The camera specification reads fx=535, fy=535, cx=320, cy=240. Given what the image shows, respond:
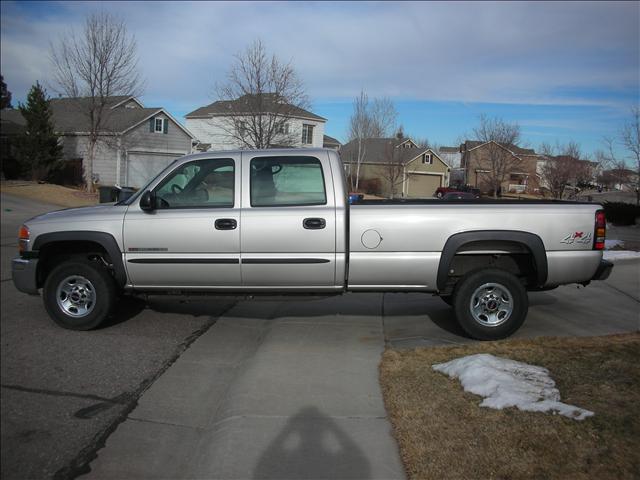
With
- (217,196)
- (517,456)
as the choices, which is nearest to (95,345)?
(217,196)

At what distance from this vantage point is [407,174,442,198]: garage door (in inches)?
2257

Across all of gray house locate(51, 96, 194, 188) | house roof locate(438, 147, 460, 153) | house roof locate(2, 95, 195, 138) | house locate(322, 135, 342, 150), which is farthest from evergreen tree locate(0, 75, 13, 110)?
house roof locate(438, 147, 460, 153)

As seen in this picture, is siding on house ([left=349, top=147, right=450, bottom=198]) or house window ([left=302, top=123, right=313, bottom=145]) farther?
siding on house ([left=349, top=147, right=450, bottom=198])

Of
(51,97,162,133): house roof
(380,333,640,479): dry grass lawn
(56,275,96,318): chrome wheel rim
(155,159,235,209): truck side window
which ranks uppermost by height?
(51,97,162,133): house roof

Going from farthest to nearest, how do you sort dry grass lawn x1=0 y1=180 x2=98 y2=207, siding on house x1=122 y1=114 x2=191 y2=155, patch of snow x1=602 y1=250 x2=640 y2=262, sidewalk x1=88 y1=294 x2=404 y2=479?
siding on house x1=122 y1=114 x2=191 y2=155 → dry grass lawn x1=0 y1=180 x2=98 y2=207 → patch of snow x1=602 y1=250 x2=640 y2=262 → sidewalk x1=88 y1=294 x2=404 y2=479

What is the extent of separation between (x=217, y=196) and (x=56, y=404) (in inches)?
98.5

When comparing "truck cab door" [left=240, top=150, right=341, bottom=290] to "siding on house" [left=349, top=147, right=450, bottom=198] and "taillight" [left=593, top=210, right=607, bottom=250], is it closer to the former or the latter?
"taillight" [left=593, top=210, right=607, bottom=250]

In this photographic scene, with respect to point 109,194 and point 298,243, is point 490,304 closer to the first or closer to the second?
point 298,243

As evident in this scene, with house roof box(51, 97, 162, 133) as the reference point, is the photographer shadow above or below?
below

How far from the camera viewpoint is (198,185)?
5.70 m

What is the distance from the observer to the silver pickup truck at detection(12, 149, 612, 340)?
17.5 feet

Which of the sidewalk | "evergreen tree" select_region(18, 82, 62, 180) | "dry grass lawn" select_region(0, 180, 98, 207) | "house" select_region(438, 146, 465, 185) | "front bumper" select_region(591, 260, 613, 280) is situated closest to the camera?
the sidewalk

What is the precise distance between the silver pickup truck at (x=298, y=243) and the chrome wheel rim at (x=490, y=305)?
1 cm

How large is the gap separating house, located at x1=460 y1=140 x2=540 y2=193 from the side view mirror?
3887 centimetres
